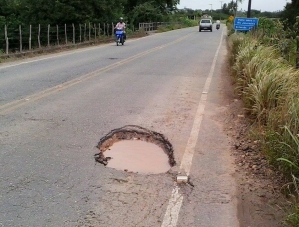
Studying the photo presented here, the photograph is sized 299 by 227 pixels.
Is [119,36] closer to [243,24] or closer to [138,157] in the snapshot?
[243,24]

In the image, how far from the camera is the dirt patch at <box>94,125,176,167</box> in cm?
486

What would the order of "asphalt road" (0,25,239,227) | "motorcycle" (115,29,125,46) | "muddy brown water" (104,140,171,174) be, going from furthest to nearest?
"motorcycle" (115,29,125,46), "muddy brown water" (104,140,171,174), "asphalt road" (0,25,239,227)

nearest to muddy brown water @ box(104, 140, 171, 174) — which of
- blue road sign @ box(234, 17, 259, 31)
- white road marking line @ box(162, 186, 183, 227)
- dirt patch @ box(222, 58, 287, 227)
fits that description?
white road marking line @ box(162, 186, 183, 227)

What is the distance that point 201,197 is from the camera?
11.7 feet

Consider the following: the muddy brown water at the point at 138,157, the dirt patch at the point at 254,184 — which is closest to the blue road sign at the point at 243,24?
the dirt patch at the point at 254,184

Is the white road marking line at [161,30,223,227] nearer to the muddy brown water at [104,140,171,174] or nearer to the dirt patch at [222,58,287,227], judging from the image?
the muddy brown water at [104,140,171,174]

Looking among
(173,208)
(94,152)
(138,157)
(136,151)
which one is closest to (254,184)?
(173,208)

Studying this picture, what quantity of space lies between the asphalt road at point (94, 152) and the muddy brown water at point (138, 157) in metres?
0.18

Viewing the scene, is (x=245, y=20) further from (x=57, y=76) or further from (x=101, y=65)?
(x=57, y=76)

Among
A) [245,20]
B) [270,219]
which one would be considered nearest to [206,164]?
[270,219]

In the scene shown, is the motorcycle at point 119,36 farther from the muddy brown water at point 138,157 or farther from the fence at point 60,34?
the muddy brown water at point 138,157

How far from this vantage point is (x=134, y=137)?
5.33 m

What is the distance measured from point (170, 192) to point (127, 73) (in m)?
7.65

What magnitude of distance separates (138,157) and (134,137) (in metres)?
0.74
